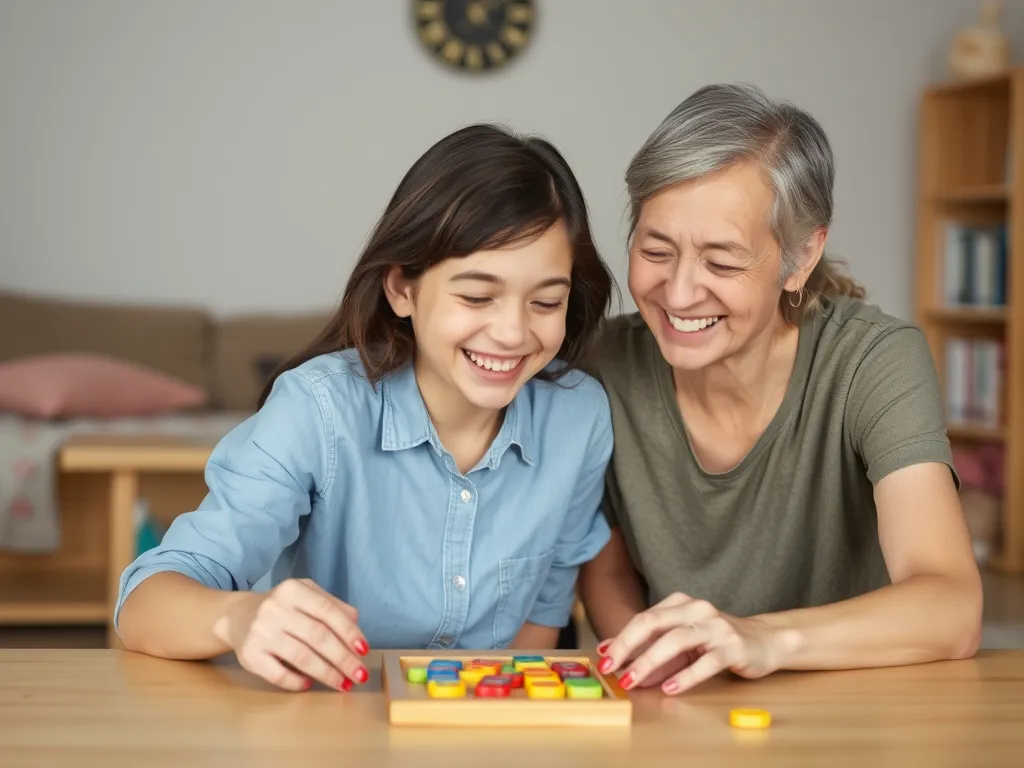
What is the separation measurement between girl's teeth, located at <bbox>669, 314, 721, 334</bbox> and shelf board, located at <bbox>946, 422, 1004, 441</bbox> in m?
3.28

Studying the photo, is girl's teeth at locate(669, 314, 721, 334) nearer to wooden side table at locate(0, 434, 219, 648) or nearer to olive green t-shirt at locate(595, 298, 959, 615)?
olive green t-shirt at locate(595, 298, 959, 615)

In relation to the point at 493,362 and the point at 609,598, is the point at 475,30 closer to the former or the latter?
the point at 609,598

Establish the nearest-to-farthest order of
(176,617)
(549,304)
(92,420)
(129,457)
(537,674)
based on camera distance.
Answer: (537,674) < (176,617) < (549,304) < (129,457) < (92,420)

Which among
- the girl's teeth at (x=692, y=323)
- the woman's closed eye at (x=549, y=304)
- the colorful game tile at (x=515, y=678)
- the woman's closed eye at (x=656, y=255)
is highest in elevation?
the woman's closed eye at (x=656, y=255)

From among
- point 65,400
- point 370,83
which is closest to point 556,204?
point 65,400

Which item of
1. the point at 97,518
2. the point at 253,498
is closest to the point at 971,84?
the point at 97,518

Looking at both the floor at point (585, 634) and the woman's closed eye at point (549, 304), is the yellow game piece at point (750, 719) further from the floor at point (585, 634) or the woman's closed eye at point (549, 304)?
the floor at point (585, 634)

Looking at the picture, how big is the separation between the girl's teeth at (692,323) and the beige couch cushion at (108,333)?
3.29 meters

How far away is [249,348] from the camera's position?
4.60 m

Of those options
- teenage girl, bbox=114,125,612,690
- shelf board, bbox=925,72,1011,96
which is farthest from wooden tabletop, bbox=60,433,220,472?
shelf board, bbox=925,72,1011,96

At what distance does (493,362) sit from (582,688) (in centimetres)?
48

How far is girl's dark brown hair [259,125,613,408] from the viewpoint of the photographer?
134cm

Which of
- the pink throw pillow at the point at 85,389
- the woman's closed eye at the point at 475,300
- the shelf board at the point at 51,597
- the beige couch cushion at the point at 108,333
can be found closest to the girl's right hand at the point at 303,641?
the woman's closed eye at the point at 475,300

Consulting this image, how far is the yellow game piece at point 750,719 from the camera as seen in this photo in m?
0.97
